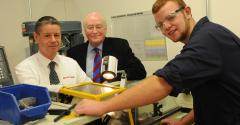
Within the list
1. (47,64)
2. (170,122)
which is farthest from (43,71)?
(170,122)

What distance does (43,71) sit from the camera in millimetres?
1907

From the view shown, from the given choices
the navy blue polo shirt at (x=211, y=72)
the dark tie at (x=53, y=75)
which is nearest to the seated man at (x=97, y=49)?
the dark tie at (x=53, y=75)

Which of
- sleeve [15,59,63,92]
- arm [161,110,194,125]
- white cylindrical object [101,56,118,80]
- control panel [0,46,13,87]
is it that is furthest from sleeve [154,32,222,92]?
control panel [0,46,13,87]

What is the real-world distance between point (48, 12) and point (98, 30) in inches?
60.1

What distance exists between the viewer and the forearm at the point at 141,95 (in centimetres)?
115

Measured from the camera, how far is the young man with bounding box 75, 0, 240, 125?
109 centimetres

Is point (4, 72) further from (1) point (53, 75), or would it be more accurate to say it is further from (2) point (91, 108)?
(2) point (91, 108)

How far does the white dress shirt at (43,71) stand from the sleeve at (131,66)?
40 centimetres

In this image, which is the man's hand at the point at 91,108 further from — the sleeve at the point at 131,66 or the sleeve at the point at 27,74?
the sleeve at the point at 131,66

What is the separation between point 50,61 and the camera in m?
1.95

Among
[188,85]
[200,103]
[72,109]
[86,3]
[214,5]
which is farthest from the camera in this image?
[86,3]

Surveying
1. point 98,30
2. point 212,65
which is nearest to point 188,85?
point 212,65

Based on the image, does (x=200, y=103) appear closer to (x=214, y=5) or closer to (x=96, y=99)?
(x=96, y=99)

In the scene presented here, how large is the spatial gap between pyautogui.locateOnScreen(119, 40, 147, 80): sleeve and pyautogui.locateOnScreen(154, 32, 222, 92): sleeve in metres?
0.97
